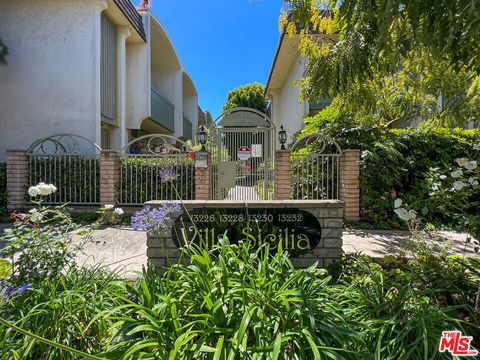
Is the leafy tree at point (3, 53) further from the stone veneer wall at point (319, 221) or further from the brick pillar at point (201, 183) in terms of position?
the stone veneer wall at point (319, 221)

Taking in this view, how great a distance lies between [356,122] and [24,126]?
9.62 metres

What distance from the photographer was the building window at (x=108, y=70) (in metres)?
9.64

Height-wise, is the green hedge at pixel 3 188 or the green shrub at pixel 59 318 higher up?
the green hedge at pixel 3 188

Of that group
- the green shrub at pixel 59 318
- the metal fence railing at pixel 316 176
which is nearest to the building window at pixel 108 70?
the metal fence railing at pixel 316 176

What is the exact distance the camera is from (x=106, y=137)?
1066 cm

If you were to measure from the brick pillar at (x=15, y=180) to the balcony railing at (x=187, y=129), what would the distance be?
45.0ft

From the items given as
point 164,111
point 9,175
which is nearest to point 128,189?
point 9,175

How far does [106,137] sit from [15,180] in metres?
3.61

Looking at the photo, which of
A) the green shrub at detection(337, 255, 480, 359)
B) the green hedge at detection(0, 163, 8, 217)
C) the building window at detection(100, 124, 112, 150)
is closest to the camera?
the green shrub at detection(337, 255, 480, 359)

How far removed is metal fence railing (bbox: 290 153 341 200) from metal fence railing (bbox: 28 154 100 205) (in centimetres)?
517

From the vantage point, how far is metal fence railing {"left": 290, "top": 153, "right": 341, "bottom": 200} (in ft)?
23.8

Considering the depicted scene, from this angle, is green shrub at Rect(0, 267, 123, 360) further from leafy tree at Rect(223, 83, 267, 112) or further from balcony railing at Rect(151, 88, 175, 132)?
leafy tree at Rect(223, 83, 267, 112)

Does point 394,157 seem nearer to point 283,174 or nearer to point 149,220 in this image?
point 283,174

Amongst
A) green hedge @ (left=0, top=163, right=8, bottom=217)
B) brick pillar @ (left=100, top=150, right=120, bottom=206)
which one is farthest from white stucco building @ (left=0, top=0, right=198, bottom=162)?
brick pillar @ (left=100, top=150, right=120, bottom=206)
